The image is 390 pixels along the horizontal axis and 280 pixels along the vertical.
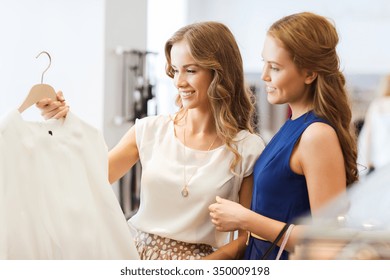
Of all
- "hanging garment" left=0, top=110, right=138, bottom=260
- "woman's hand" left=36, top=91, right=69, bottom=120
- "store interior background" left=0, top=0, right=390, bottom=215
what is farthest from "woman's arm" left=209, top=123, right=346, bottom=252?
"store interior background" left=0, top=0, right=390, bottom=215

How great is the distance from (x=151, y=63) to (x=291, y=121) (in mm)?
1853

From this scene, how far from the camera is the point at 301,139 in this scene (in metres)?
1.19

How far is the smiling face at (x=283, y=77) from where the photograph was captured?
1225 millimetres

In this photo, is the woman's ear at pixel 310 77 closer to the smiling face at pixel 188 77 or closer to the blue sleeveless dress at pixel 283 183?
the blue sleeveless dress at pixel 283 183

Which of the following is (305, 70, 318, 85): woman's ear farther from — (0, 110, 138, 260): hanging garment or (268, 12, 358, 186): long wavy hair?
(0, 110, 138, 260): hanging garment

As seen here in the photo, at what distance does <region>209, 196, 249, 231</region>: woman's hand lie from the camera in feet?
4.00

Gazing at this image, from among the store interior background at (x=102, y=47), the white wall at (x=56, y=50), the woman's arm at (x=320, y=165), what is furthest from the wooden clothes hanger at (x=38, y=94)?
the white wall at (x=56, y=50)

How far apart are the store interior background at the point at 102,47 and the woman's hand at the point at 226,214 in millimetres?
818

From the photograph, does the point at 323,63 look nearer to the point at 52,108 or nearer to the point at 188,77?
the point at 188,77

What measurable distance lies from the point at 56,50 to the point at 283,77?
1494mm

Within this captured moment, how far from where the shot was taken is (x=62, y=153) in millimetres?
1206

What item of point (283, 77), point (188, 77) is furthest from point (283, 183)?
point (188, 77)
